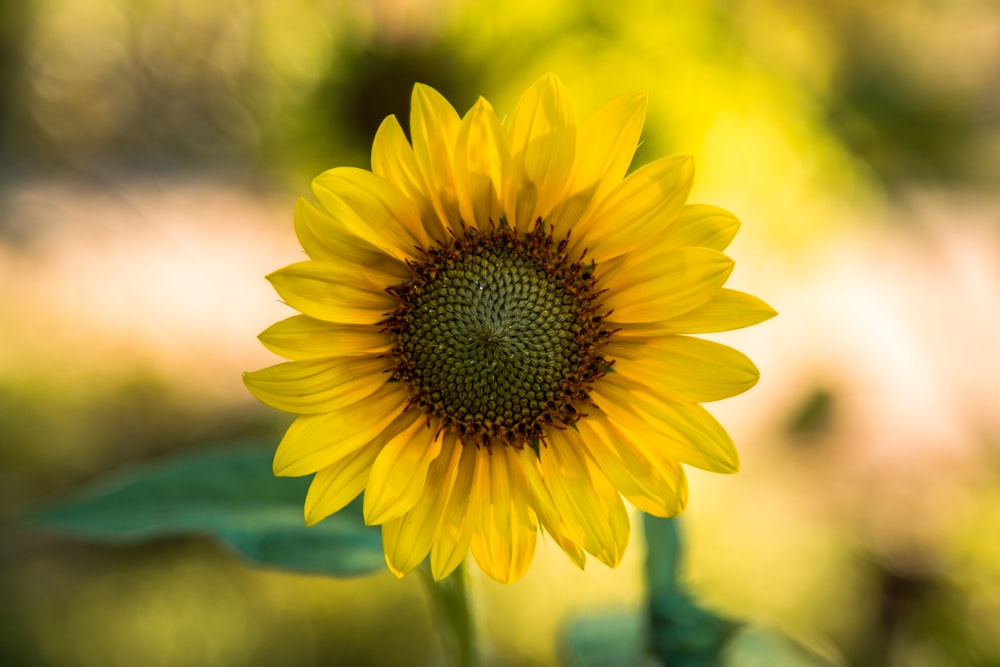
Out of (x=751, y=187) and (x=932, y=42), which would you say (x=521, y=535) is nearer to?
(x=751, y=187)

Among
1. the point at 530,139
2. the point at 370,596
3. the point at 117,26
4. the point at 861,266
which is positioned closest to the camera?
the point at 530,139

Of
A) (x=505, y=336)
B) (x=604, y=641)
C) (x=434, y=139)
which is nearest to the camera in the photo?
(x=434, y=139)

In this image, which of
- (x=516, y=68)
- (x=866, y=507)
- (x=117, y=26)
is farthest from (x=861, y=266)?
(x=117, y=26)

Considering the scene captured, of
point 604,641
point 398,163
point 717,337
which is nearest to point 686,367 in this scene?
point 398,163

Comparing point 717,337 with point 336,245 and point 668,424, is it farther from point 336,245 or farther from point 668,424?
Result: point 336,245

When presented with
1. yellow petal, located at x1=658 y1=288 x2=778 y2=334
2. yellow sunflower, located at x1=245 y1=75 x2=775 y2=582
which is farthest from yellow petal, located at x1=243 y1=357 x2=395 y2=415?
yellow petal, located at x1=658 y1=288 x2=778 y2=334

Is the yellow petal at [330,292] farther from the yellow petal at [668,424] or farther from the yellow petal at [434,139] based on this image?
the yellow petal at [668,424]

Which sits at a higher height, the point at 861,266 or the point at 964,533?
the point at 861,266
